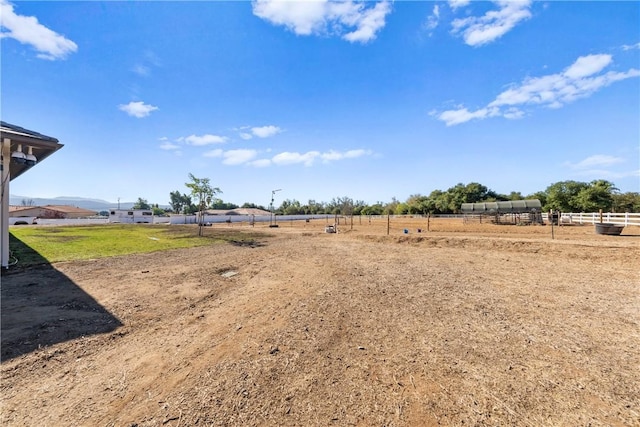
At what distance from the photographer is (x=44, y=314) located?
443 cm

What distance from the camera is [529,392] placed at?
2682 millimetres

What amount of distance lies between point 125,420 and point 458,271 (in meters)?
8.38

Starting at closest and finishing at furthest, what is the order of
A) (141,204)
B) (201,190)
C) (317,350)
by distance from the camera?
1. (317,350)
2. (201,190)
3. (141,204)

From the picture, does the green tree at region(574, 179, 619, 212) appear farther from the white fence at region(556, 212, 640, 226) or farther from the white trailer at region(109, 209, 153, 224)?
the white trailer at region(109, 209, 153, 224)

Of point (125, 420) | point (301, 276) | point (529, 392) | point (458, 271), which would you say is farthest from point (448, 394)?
point (458, 271)

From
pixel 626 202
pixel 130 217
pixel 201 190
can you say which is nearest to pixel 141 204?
pixel 130 217

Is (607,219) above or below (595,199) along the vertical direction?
below

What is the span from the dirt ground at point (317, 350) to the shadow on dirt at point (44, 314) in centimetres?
3

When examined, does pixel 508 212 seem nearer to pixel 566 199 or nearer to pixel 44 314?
pixel 566 199

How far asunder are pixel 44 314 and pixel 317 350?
4.72m

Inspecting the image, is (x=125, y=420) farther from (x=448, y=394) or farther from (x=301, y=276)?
(x=301, y=276)

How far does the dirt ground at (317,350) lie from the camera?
2.42 meters

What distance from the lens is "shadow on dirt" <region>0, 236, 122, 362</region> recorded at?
3.58m

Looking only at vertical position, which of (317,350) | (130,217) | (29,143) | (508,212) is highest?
(29,143)
